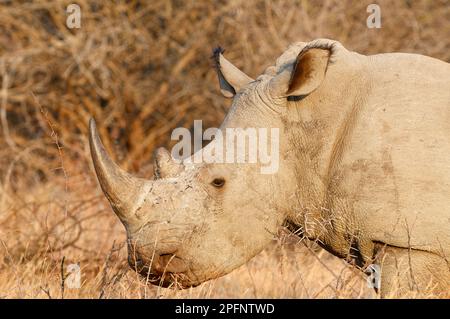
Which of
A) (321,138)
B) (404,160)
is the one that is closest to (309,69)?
(321,138)

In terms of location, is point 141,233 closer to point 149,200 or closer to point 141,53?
point 149,200

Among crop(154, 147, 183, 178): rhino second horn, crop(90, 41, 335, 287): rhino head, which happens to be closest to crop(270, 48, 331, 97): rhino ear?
crop(90, 41, 335, 287): rhino head

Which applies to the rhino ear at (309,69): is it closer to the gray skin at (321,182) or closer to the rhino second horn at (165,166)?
the gray skin at (321,182)

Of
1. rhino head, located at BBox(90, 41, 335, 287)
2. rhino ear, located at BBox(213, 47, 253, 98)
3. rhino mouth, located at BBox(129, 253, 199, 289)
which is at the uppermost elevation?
rhino ear, located at BBox(213, 47, 253, 98)

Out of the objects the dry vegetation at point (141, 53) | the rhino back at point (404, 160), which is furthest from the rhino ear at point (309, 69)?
the dry vegetation at point (141, 53)

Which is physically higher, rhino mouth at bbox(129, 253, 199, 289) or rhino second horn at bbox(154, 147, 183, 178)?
rhino second horn at bbox(154, 147, 183, 178)

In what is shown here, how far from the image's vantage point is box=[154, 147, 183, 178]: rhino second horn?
4.48 metres

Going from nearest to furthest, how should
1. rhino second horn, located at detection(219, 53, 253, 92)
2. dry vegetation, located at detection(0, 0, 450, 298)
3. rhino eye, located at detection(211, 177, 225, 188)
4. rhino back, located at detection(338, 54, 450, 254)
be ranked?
rhino back, located at detection(338, 54, 450, 254), rhino eye, located at detection(211, 177, 225, 188), rhino second horn, located at detection(219, 53, 253, 92), dry vegetation, located at detection(0, 0, 450, 298)

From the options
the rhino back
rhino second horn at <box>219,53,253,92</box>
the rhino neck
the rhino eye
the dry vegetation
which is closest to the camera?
the rhino back

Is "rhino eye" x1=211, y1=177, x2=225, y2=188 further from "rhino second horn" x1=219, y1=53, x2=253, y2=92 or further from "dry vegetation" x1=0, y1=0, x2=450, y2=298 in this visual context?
"dry vegetation" x1=0, y1=0, x2=450, y2=298

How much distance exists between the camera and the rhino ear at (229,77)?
5.10 m

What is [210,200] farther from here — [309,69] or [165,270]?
[309,69]

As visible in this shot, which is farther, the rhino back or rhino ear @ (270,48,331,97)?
rhino ear @ (270,48,331,97)
